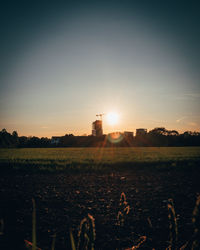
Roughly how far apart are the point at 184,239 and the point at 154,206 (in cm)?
191

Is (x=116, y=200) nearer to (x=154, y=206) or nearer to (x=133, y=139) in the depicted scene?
(x=154, y=206)

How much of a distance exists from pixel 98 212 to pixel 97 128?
12209 cm

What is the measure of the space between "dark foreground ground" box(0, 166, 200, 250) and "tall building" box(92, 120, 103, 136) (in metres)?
117

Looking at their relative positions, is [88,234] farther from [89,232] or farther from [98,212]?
[98,212]

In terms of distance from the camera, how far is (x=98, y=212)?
16.6ft

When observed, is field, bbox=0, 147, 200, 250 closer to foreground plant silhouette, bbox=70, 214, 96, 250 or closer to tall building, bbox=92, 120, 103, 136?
foreground plant silhouette, bbox=70, 214, 96, 250

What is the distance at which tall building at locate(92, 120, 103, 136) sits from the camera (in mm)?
125500

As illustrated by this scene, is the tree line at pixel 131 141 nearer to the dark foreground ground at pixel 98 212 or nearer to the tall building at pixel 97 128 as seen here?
the tall building at pixel 97 128

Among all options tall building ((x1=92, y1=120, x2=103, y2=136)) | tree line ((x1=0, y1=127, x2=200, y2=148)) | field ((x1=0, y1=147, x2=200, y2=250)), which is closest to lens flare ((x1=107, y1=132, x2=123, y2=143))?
tree line ((x1=0, y1=127, x2=200, y2=148))

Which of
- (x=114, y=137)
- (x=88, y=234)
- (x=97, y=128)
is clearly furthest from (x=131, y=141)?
(x=88, y=234)

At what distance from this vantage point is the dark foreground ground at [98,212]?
3662mm

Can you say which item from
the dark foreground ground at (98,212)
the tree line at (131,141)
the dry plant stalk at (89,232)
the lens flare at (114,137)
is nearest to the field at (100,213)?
the dark foreground ground at (98,212)

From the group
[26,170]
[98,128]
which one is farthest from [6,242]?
[98,128]

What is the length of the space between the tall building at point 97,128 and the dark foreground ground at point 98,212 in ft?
384
